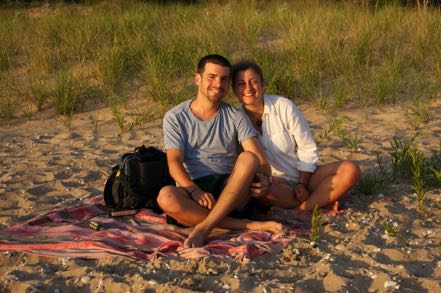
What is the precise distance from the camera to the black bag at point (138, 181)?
440 cm

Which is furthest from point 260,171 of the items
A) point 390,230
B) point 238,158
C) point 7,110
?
point 7,110

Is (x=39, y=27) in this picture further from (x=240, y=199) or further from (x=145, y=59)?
(x=240, y=199)

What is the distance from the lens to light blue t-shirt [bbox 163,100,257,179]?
4.31 m

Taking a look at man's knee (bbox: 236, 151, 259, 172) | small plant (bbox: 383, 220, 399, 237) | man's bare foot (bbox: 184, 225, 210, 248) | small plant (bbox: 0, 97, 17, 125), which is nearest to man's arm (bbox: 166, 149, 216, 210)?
man's bare foot (bbox: 184, 225, 210, 248)

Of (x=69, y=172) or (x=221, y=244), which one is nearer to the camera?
(x=221, y=244)

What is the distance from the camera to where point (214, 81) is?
423cm

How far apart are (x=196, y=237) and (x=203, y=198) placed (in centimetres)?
29

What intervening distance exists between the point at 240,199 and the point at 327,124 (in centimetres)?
277

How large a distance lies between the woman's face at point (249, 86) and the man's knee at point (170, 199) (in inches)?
31.0

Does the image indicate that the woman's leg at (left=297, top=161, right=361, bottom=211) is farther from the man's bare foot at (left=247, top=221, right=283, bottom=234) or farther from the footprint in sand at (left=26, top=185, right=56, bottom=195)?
the footprint in sand at (left=26, top=185, right=56, bottom=195)

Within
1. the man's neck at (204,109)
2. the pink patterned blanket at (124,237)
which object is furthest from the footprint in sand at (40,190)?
the man's neck at (204,109)

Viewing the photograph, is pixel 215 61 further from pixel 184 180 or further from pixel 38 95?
pixel 38 95

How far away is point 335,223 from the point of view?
427cm

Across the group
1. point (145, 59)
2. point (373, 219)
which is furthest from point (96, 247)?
point (145, 59)
